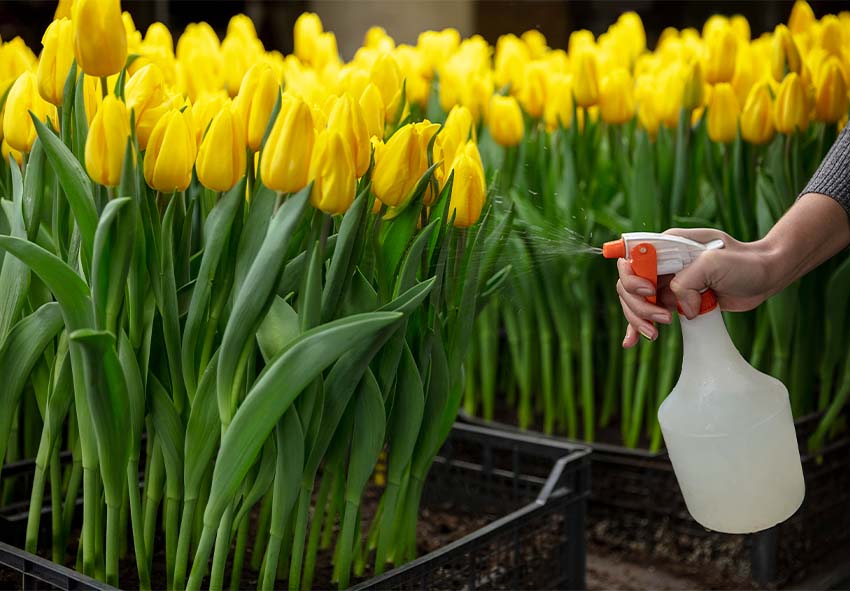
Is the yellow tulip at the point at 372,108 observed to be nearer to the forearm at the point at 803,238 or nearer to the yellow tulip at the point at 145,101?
the yellow tulip at the point at 145,101

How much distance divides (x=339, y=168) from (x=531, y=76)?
2.89ft

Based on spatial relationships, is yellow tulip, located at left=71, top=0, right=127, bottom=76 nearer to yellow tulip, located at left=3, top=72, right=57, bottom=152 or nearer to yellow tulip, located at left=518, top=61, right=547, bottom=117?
yellow tulip, located at left=3, top=72, right=57, bottom=152

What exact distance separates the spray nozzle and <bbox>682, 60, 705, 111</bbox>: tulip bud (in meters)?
0.64

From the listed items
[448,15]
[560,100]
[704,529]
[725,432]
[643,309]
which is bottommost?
[704,529]

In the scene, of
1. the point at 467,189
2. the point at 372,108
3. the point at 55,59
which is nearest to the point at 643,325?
the point at 467,189

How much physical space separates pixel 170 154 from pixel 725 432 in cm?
49

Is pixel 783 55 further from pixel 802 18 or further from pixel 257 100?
pixel 257 100

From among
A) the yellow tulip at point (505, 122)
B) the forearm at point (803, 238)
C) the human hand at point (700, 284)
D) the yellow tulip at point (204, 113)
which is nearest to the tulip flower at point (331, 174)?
the yellow tulip at point (204, 113)

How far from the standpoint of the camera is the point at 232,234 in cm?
88

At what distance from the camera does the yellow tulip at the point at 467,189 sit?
0.92 m

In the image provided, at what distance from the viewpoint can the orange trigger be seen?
845mm


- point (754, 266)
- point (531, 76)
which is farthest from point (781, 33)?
A: point (754, 266)

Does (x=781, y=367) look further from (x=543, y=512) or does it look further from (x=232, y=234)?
(x=232, y=234)

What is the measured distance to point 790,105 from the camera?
4.49 feet
